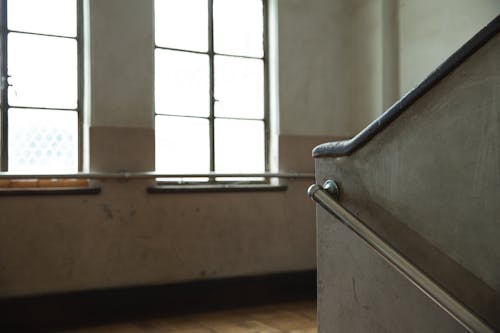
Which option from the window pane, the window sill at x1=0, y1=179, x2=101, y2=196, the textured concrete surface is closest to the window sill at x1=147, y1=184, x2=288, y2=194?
the window pane

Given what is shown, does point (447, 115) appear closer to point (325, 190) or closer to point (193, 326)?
point (325, 190)

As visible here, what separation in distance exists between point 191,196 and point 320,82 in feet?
4.40

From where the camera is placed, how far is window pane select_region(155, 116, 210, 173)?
11.4 feet

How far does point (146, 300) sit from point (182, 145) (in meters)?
1.04

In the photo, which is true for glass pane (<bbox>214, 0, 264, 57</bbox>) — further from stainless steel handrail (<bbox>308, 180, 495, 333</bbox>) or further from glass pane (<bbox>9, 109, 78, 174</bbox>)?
stainless steel handrail (<bbox>308, 180, 495, 333</bbox>)

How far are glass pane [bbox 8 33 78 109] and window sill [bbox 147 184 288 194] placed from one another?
2.44 feet

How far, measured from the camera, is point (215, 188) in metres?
3.44

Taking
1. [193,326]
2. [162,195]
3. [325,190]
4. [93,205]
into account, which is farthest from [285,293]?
[325,190]

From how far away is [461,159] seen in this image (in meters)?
1.12

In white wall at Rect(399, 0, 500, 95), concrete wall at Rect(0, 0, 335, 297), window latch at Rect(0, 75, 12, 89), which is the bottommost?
concrete wall at Rect(0, 0, 335, 297)

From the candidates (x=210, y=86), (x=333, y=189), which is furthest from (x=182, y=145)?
(x=333, y=189)

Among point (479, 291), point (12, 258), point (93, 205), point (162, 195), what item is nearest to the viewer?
point (479, 291)

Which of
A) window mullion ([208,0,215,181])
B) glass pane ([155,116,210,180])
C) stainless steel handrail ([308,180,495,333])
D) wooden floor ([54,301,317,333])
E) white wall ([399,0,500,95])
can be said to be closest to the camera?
stainless steel handrail ([308,180,495,333])

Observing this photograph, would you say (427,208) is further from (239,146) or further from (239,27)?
(239,27)
